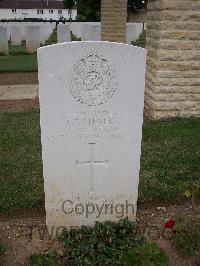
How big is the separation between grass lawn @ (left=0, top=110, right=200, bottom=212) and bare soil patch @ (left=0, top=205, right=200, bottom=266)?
160 mm

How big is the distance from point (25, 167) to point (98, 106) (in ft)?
7.17

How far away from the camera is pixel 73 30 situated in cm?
2509

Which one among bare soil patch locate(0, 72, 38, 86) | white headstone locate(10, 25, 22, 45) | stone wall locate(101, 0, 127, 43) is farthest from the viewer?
white headstone locate(10, 25, 22, 45)

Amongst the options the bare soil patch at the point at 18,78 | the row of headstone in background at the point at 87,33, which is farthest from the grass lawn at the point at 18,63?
the row of headstone in background at the point at 87,33

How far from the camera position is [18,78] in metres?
11.5

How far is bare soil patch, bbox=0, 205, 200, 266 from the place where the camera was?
3438 millimetres

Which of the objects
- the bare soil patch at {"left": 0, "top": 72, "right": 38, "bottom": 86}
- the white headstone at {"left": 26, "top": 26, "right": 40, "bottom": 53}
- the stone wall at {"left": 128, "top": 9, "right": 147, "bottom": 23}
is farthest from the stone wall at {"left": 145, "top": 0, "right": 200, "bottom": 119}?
the stone wall at {"left": 128, "top": 9, "right": 147, "bottom": 23}

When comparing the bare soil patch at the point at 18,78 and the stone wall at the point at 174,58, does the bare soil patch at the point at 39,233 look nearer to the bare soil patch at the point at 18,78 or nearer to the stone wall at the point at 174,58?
the stone wall at the point at 174,58

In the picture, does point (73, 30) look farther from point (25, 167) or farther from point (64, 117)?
point (64, 117)

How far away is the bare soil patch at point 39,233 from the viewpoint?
3438 mm

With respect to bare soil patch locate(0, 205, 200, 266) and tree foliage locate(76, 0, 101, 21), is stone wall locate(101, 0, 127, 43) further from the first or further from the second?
tree foliage locate(76, 0, 101, 21)

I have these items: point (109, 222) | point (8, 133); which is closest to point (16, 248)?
point (109, 222)

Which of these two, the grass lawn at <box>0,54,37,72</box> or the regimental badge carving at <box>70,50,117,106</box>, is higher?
the regimental badge carving at <box>70,50,117,106</box>

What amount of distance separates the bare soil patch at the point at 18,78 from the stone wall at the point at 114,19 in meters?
3.51
